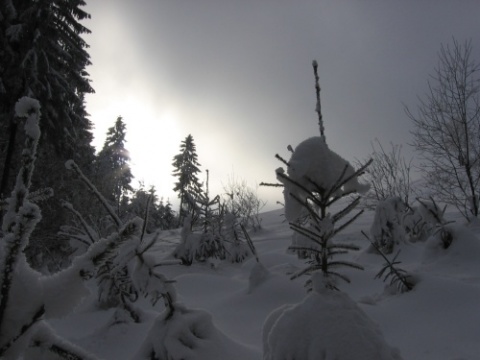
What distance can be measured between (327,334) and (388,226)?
259 inches

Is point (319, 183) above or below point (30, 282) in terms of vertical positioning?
above

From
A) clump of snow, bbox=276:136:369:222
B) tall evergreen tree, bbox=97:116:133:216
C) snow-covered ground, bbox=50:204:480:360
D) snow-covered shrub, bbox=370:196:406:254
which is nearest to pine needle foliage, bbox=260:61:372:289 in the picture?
clump of snow, bbox=276:136:369:222

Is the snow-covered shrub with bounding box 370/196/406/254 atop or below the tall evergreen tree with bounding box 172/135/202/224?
below

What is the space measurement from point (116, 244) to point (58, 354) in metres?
0.32

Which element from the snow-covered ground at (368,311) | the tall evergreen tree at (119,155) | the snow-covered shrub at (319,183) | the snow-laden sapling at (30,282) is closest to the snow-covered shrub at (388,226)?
the snow-covered ground at (368,311)

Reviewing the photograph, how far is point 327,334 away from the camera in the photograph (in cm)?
138

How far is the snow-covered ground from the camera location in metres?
2.33

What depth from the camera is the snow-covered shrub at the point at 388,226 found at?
7035 mm

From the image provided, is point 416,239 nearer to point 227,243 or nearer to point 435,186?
point 227,243

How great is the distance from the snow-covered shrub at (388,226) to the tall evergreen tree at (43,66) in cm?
980

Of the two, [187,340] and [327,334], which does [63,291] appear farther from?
[187,340]

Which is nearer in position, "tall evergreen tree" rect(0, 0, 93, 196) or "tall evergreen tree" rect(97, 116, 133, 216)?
"tall evergreen tree" rect(0, 0, 93, 196)

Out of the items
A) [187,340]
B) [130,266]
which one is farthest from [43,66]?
[187,340]

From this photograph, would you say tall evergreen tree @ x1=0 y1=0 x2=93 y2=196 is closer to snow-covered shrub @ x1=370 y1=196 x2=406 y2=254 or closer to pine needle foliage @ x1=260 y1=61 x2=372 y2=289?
pine needle foliage @ x1=260 y1=61 x2=372 y2=289
